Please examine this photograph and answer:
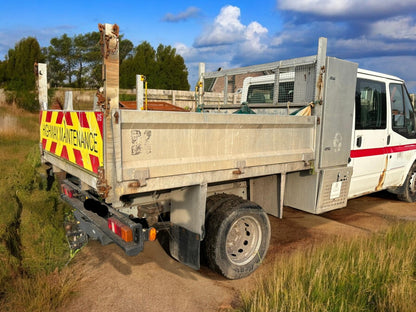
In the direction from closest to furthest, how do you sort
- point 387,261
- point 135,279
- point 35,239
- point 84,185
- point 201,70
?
point 84,185 → point 387,261 → point 135,279 → point 35,239 → point 201,70

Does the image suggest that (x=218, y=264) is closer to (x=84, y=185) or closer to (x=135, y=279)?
(x=135, y=279)

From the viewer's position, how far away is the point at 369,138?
16.2 feet

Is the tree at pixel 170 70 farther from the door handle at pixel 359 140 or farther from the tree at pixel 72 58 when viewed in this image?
the door handle at pixel 359 140

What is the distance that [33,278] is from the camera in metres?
3.26

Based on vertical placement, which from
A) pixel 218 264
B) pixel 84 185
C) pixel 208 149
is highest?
pixel 208 149

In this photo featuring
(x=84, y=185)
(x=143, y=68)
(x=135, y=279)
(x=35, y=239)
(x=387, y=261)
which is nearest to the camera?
(x=84, y=185)

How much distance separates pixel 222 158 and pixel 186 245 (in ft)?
3.08

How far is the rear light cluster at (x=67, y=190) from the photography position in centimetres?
382

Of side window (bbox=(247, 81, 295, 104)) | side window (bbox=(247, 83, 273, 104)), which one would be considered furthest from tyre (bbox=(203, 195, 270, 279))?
side window (bbox=(247, 83, 273, 104))

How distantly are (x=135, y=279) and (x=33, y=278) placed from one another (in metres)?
0.96

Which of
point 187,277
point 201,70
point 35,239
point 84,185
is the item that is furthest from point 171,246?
point 201,70

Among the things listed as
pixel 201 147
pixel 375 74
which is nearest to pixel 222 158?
pixel 201 147

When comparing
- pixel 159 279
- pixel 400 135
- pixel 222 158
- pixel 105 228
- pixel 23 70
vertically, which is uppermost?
pixel 23 70

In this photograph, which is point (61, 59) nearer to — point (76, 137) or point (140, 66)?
point (140, 66)
